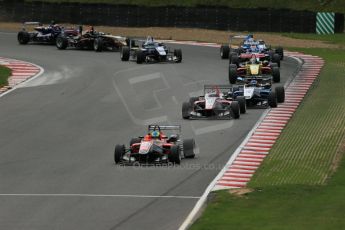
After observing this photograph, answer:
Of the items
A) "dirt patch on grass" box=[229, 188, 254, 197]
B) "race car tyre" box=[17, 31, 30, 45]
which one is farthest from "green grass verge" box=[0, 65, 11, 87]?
"dirt patch on grass" box=[229, 188, 254, 197]

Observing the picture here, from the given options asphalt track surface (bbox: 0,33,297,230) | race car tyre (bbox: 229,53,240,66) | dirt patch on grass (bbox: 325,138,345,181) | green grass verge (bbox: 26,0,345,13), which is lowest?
asphalt track surface (bbox: 0,33,297,230)

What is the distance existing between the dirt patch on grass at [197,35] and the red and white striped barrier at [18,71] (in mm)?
14074

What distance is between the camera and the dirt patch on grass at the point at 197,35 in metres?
61.0

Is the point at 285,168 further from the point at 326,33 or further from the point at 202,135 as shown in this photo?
the point at 326,33

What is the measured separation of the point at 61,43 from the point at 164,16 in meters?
12.4

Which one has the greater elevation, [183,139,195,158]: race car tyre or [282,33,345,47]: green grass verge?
[282,33,345,47]: green grass verge

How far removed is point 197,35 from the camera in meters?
64.5

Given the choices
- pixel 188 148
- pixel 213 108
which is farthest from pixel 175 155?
pixel 213 108

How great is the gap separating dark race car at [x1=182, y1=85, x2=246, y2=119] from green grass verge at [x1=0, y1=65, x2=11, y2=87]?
1259 cm

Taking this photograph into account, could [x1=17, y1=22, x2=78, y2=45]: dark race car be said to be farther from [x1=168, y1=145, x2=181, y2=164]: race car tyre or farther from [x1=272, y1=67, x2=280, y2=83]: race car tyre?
[x1=168, y1=145, x2=181, y2=164]: race car tyre

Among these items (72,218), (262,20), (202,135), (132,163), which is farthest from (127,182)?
(262,20)

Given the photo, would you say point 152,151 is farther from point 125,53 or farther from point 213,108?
point 125,53

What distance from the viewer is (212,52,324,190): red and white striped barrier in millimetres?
26391

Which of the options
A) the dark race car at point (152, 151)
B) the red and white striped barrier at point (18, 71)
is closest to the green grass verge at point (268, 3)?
the red and white striped barrier at point (18, 71)
